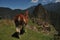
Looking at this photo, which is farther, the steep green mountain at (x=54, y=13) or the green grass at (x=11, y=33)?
the steep green mountain at (x=54, y=13)

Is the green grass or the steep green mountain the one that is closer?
the green grass

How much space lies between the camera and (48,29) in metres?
6.99

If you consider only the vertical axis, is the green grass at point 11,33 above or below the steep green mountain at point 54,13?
below

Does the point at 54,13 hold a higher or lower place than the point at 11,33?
higher

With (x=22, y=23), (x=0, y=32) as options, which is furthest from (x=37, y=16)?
(x=0, y=32)

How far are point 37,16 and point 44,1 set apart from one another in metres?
0.61

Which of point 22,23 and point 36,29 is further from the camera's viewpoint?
point 36,29

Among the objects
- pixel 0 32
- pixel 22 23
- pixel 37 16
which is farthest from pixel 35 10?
pixel 0 32

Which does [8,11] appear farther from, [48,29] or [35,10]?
[48,29]

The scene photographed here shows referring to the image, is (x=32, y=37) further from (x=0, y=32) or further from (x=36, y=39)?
(x=0, y=32)

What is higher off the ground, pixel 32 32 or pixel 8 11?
pixel 8 11

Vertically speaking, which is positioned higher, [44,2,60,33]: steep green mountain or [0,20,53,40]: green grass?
[44,2,60,33]: steep green mountain

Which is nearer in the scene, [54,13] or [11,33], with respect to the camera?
[11,33]

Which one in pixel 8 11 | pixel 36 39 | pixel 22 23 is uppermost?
pixel 8 11
